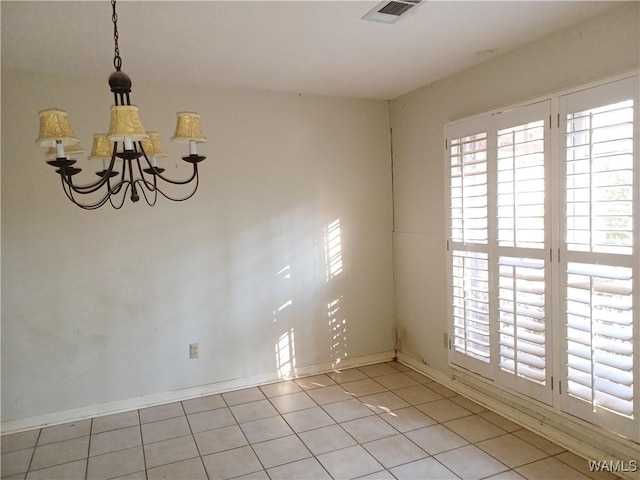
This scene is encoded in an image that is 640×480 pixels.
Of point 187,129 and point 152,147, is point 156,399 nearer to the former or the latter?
point 152,147

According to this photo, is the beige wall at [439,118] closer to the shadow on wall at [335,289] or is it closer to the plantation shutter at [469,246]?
the plantation shutter at [469,246]

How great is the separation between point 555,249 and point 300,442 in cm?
193

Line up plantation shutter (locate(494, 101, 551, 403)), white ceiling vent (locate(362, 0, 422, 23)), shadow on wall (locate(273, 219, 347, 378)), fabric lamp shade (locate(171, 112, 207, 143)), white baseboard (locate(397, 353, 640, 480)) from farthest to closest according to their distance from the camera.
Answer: shadow on wall (locate(273, 219, 347, 378)) < plantation shutter (locate(494, 101, 551, 403)) < white baseboard (locate(397, 353, 640, 480)) < white ceiling vent (locate(362, 0, 422, 23)) < fabric lamp shade (locate(171, 112, 207, 143))

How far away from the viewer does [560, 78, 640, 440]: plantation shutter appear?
2254mm

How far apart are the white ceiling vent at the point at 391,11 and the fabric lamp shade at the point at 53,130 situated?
1.54 meters

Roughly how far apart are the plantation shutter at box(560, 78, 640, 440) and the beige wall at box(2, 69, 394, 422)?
190 centimetres

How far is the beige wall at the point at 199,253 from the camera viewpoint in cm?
311

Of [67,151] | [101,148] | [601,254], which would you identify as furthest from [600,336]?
[67,151]

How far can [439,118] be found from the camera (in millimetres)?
3600

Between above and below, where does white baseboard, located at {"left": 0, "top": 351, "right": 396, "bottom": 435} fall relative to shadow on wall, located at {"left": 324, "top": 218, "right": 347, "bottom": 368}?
below

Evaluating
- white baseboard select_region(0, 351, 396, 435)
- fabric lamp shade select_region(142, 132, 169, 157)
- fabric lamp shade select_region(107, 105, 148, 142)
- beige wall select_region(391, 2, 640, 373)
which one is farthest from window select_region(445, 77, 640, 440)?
fabric lamp shade select_region(107, 105, 148, 142)

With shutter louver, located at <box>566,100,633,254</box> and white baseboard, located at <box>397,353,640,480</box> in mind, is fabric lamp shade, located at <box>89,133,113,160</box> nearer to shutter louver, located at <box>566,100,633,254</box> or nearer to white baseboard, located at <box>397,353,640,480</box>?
shutter louver, located at <box>566,100,633,254</box>

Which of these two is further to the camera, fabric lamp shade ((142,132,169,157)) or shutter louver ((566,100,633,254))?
shutter louver ((566,100,633,254))

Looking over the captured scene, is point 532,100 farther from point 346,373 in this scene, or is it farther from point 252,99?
point 346,373
